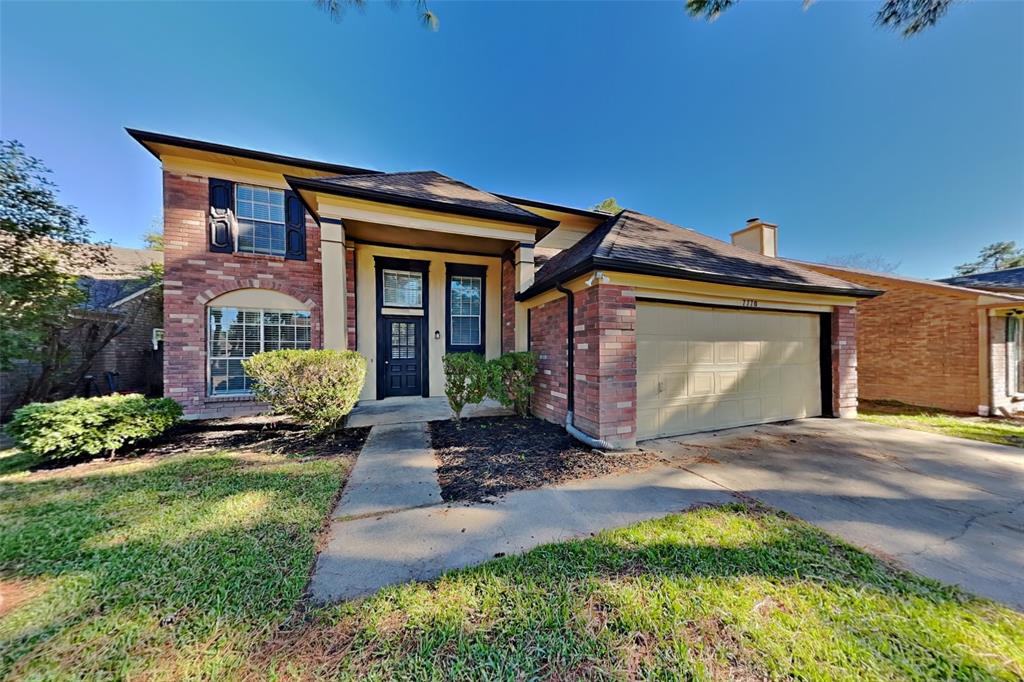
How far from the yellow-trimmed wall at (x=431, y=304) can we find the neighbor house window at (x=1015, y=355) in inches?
508

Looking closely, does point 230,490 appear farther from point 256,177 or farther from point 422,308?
point 256,177

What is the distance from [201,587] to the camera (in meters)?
2.09

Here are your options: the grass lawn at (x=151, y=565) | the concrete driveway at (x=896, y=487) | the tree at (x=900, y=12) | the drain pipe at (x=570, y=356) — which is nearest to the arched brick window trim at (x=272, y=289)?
the grass lawn at (x=151, y=565)

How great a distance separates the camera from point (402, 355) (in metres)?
8.27

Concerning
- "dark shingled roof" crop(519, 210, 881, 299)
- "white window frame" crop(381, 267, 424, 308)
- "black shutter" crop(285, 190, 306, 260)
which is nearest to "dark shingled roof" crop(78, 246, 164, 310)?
"black shutter" crop(285, 190, 306, 260)

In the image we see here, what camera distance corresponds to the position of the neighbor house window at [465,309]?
28.3 feet

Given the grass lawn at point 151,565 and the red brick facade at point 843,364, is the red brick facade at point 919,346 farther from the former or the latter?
the grass lawn at point 151,565

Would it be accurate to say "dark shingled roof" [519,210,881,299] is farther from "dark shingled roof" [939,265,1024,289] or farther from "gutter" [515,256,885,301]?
"dark shingled roof" [939,265,1024,289]

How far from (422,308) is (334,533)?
6205mm

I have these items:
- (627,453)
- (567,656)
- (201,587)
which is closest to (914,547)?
(627,453)

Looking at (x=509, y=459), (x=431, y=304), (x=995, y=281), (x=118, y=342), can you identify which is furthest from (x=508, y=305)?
(x=995, y=281)

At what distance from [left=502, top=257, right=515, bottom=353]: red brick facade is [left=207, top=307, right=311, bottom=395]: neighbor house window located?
15.9ft

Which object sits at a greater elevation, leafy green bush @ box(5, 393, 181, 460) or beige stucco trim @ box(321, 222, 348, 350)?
beige stucco trim @ box(321, 222, 348, 350)

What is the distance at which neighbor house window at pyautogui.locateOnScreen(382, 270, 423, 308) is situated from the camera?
8.15 meters
